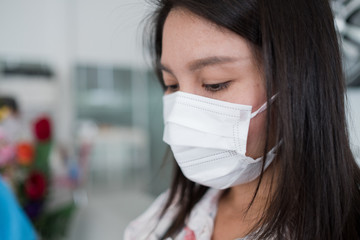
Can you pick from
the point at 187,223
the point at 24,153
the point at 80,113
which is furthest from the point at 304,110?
the point at 80,113

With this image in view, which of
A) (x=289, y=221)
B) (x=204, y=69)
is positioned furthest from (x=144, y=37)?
(x=289, y=221)

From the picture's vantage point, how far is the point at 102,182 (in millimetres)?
2689

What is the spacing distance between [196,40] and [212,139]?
168 mm

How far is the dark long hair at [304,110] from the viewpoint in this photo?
1.38 feet

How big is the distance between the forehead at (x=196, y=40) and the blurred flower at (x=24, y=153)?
0.79 m

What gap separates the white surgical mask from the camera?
459 mm

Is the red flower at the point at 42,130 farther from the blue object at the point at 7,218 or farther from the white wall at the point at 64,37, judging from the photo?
the white wall at the point at 64,37

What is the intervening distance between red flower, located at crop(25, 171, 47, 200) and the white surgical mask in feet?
2.49

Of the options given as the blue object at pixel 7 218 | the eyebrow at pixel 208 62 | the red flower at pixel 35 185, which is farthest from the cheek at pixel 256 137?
the red flower at pixel 35 185

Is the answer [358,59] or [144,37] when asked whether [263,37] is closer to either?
[144,37]

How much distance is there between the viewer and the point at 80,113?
255 centimetres

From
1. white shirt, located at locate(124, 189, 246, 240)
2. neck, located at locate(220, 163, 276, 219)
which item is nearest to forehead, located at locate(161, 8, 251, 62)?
neck, located at locate(220, 163, 276, 219)

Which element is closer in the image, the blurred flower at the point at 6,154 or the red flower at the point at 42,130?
the blurred flower at the point at 6,154

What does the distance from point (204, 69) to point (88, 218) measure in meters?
0.94
